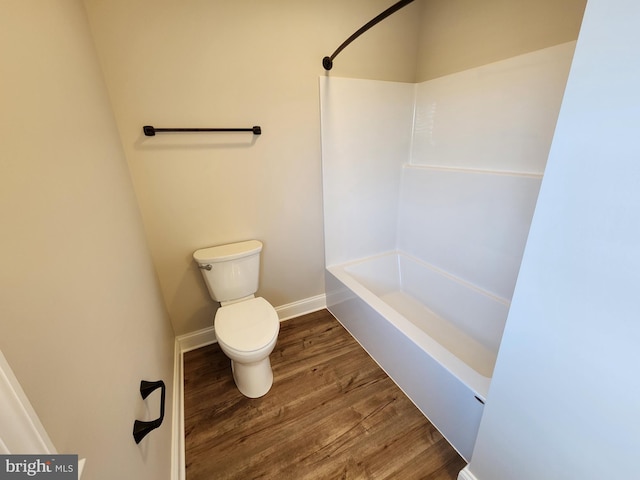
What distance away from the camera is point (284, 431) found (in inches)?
54.5

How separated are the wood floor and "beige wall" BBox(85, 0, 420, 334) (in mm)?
602

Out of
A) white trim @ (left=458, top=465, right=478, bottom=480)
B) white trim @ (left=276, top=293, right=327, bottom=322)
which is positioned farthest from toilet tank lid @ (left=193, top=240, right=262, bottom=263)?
white trim @ (left=458, top=465, right=478, bottom=480)

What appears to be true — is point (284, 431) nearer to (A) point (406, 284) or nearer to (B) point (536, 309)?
(B) point (536, 309)

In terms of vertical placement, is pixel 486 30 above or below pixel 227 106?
above

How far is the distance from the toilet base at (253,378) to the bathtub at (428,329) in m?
0.71

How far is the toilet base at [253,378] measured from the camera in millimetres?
1506

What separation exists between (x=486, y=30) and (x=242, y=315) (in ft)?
7.30

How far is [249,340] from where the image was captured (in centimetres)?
140

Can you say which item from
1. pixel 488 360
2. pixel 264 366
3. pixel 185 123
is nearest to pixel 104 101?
pixel 185 123

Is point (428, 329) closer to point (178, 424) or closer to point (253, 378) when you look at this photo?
point (253, 378)

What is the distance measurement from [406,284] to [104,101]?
2330 mm

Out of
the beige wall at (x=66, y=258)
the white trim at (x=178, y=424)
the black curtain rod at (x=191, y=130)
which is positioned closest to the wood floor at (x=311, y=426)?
the white trim at (x=178, y=424)

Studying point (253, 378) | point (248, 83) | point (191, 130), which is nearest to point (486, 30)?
point (248, 83)

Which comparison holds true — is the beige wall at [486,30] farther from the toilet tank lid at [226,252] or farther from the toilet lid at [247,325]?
the toilet lid at [247,325]
